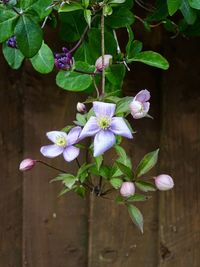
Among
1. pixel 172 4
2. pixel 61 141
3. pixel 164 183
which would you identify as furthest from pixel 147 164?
pixel 172 4

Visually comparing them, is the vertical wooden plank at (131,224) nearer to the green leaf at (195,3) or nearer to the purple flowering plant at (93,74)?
the purple flowering plant at (93,74)

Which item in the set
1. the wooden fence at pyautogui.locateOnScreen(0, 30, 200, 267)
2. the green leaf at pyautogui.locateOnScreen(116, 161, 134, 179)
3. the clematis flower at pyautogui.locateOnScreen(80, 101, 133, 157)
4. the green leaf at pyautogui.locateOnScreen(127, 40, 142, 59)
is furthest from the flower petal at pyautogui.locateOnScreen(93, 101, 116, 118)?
the wooden fence at pyautogui.locateOnScreen(0, 30, 200, 267)

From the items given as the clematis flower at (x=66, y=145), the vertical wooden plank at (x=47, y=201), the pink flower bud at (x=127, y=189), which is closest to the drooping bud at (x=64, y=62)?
the clematis flower at (x=66, y=145)

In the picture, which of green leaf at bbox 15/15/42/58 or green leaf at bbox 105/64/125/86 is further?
green leaf at bbox 105/64/125/86

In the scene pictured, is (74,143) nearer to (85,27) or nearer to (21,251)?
(85,27)

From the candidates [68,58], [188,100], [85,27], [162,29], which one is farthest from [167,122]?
[68,58]

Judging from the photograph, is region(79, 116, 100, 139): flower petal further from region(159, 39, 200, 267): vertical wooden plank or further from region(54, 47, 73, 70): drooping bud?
region(159, 39, 200, 267): vertical wooden plank

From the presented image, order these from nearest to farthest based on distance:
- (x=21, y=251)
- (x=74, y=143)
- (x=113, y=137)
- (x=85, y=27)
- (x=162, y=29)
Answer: (x=113, y=137)
(x=74, y=143)
(x=85, y=27)
(x=162, y=29)
(x=21, y=251)
